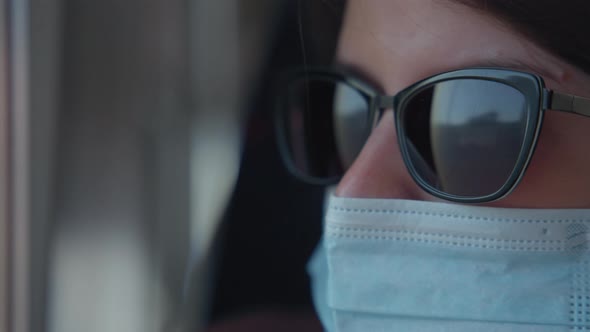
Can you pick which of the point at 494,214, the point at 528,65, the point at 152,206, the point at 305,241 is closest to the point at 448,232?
the point at 494,214

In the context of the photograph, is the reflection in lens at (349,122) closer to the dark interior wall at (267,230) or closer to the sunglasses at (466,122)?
the sunglasses at (466,122)

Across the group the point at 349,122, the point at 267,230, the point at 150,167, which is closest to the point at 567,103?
the point at 349,122

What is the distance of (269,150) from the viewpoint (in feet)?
4.98

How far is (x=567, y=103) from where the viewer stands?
2.82 ft

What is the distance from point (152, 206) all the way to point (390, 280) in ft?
1.50

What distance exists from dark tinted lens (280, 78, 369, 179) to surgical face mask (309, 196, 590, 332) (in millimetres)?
247

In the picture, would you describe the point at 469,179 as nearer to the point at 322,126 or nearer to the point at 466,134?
the point at 466,134

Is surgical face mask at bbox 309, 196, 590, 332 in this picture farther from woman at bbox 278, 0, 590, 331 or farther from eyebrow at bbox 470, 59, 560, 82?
eyebrow at bbox 470, 59, 560, 82

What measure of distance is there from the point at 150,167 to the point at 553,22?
70 cm

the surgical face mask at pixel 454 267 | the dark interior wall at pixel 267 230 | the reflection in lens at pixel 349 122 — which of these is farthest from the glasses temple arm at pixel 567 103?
the dark interior wall at pixel 267 230

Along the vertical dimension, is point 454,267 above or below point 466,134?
below

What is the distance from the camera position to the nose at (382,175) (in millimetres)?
1006
